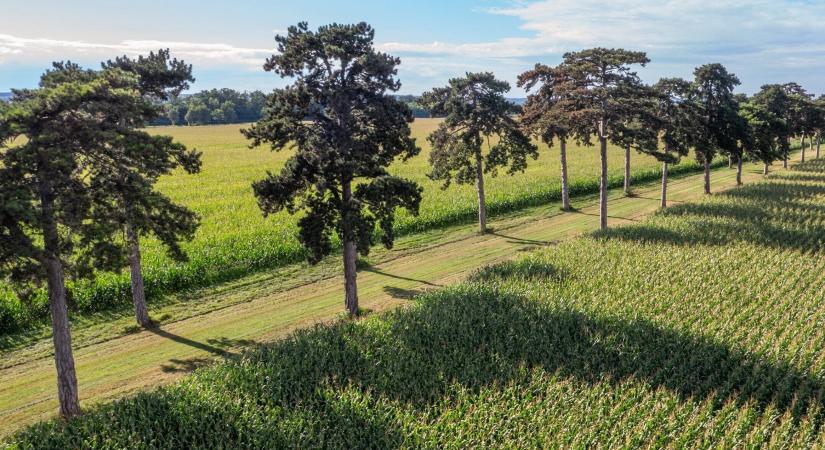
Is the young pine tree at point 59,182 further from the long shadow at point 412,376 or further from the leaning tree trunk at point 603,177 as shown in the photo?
Answer: the leaning tree trunk at point 603,177

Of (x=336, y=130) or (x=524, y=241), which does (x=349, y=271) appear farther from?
(x=524, y=241)

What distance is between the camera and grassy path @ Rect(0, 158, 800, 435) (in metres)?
14.9

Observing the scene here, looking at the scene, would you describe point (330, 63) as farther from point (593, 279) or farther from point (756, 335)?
point (756, 335)

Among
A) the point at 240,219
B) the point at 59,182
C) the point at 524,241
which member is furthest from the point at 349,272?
the point at 240,219

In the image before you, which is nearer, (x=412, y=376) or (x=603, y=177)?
(x=412, y=376)

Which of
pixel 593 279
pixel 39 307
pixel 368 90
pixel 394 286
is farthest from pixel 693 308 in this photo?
pixel 39 307

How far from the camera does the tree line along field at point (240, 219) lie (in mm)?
20516

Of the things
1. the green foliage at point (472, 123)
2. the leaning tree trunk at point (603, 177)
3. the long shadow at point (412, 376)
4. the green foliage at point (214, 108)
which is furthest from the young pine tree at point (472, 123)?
the green foliage at point (214, 108)

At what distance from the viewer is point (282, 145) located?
18.2 m

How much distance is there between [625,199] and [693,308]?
25751 millimetres

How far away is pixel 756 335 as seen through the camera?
1572 cm

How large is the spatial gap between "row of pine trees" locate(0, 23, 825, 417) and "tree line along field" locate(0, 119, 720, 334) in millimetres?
2609

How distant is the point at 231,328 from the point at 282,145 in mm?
6631

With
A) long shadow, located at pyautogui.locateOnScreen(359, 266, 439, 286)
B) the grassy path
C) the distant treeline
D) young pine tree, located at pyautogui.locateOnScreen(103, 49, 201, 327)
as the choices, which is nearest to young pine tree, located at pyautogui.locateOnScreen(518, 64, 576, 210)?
the grassy path
